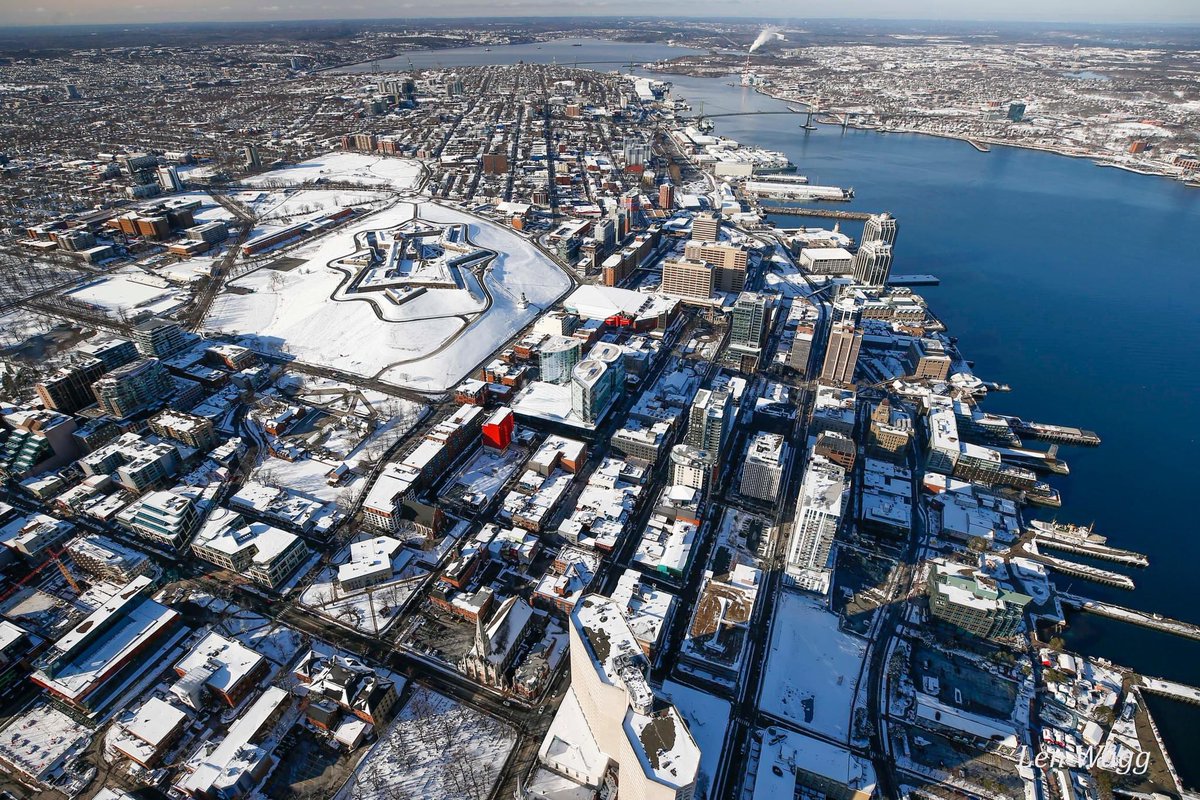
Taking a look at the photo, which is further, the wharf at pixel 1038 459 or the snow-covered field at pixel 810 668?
the wharf at pixel 1038 459

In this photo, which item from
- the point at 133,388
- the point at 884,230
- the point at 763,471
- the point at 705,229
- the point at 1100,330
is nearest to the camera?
the point at 763,471

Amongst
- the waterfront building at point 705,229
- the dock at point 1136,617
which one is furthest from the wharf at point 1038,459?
the waterfront building at point 705,229

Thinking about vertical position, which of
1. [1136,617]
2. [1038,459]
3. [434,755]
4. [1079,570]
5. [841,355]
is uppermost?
[841,355]

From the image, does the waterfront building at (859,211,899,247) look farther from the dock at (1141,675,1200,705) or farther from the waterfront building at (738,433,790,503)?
the dock at (1141,675,1200,705)

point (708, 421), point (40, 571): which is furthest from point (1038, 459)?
point (40, 571)

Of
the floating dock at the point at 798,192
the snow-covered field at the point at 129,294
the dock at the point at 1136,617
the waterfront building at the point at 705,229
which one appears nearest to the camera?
the dock at the point at 1136,617

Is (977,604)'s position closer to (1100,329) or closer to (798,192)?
(1100,329)

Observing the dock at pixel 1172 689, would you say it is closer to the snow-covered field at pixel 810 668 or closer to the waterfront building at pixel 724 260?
the snow-covered field at pixel 810 668

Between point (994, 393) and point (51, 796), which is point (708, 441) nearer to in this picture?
point (994, 393)
